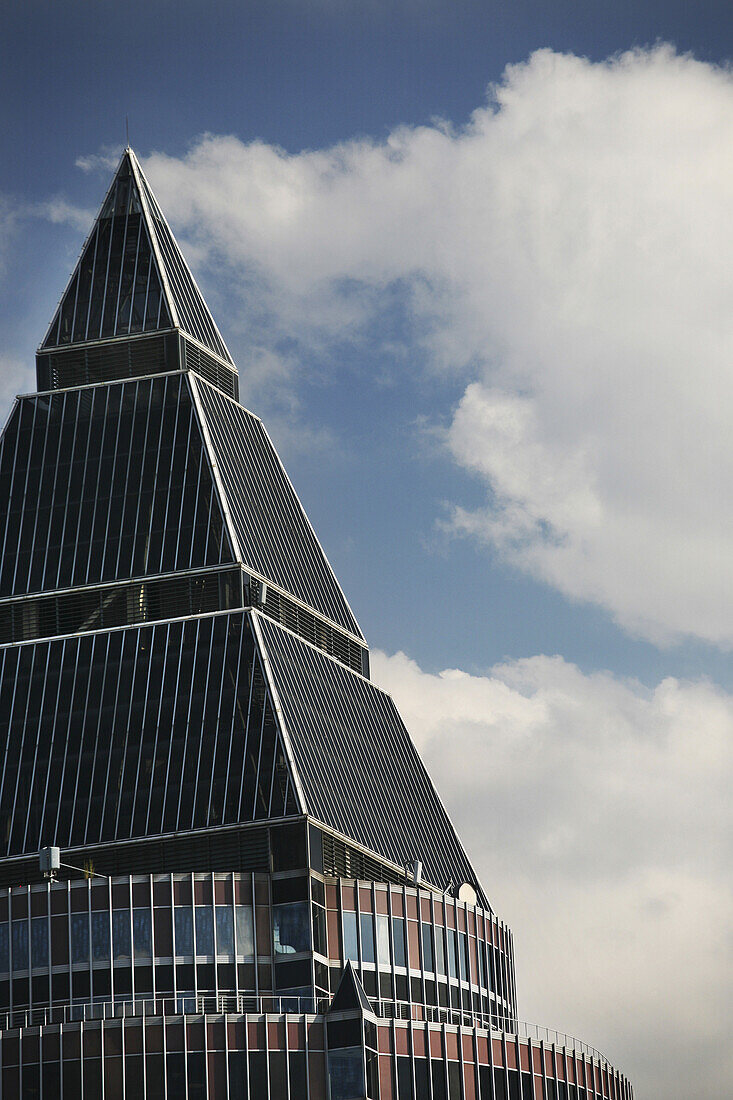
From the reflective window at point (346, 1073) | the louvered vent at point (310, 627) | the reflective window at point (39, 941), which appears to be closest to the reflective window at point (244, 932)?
the reflective window at point (346, 1073)

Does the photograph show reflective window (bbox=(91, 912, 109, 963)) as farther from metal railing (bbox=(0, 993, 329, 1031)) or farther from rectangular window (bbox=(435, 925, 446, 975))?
rectangular window (bbox=(435, 925, 446, 975))

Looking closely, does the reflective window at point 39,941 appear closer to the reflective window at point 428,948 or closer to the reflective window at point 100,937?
the reflective window at point 100,937

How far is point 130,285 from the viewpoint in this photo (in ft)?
600

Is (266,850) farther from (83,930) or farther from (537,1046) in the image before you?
(537,1046)

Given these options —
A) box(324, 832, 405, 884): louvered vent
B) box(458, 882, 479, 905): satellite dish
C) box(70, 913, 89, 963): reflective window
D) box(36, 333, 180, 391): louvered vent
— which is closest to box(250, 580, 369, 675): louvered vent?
box(324, 832, 405, 884): louvered vent

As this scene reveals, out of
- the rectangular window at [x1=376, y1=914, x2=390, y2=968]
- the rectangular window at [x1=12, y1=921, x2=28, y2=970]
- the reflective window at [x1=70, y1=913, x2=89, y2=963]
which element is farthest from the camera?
the rectangular window at [x1=376, y1=914, x2=390, y2=968]

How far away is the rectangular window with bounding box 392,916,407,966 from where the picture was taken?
14050 cm

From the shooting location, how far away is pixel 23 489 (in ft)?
554

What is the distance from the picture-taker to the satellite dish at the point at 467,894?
154000mm

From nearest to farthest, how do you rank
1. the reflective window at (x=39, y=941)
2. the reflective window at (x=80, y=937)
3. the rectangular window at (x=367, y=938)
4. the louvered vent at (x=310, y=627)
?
the reflective window at (x=80, y=937), the reflective window at (x=39, y=941), the rectangular window at (x=367, y=938), the louvered vent at (x=310, y=627)

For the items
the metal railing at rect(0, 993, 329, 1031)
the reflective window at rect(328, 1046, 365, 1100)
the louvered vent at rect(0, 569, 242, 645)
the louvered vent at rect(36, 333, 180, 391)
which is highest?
the louvered vent at rect(36, 333, 180, 391)

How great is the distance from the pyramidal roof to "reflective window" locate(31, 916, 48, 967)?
65.9 m

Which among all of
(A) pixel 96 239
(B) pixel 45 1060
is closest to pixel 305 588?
(A) pixel 96 239

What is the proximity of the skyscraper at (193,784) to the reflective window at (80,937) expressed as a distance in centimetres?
18
